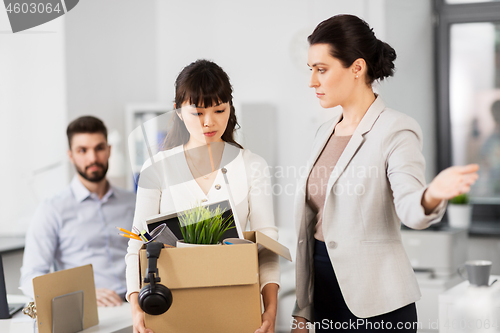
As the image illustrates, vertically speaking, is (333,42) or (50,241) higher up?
(333,42)

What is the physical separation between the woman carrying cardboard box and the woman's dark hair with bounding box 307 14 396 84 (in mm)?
306

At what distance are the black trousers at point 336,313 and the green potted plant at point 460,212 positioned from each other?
87.6 inches

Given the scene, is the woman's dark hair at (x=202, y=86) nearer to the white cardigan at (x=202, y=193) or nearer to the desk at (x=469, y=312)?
the white cardigan at (x=202, y=193)

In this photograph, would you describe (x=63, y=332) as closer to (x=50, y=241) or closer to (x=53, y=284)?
(x=53, y=284)

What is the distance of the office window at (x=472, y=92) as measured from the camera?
3.48 metres

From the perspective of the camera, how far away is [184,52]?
12.8 ft

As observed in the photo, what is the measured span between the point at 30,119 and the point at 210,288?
2315 millimetres

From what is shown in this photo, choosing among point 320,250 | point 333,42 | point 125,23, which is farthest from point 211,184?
point 125,23

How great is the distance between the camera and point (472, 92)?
139 inches

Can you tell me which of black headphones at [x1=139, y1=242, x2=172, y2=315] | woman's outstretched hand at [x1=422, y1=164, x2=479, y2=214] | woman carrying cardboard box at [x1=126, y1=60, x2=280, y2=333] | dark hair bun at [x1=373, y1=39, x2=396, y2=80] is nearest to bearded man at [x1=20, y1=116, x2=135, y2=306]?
woman carrying cardboard box at [x1=126, y1=60, x2=280, y2=333]

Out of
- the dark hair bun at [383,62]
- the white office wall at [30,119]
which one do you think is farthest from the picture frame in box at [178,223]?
the white office wall at [30,119]

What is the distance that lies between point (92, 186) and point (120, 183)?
1110 millimetres

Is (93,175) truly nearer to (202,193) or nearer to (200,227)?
(202,193)

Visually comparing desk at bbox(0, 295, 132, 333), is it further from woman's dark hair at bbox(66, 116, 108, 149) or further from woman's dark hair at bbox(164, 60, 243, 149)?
woman's dark hair at bbox(66, 116, 108, 149)
